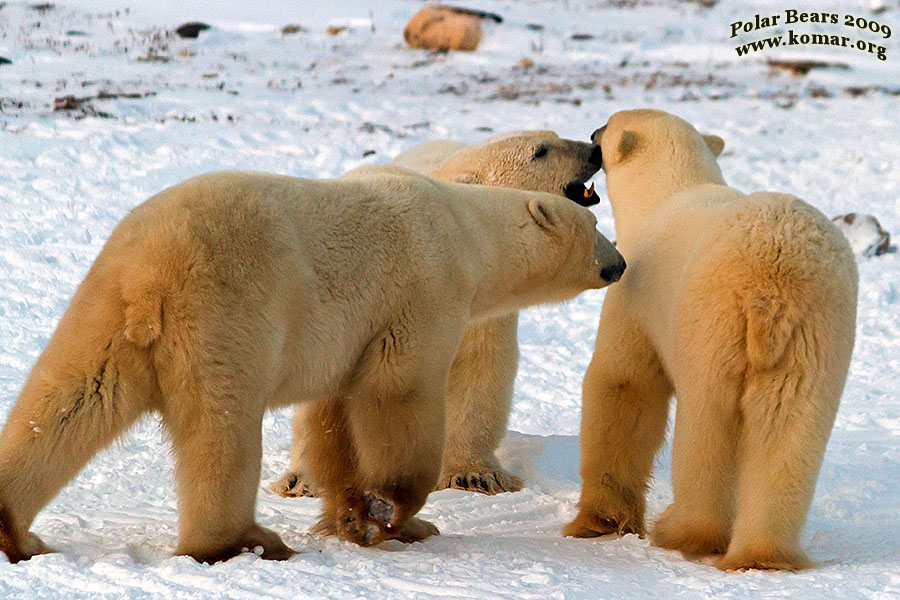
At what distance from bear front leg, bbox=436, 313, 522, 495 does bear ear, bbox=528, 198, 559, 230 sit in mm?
975

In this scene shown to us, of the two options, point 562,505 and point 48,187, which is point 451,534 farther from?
point 48,187

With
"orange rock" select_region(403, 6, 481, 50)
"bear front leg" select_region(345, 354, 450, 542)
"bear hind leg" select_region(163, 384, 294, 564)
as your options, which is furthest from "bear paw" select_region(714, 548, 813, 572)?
"orange rock" select_region(403, 6, 481, 50)

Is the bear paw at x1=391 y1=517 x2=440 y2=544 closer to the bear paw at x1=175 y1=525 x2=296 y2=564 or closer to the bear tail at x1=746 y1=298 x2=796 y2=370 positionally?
the bear paw at x1=175 y1=525 x2=296 y2=564

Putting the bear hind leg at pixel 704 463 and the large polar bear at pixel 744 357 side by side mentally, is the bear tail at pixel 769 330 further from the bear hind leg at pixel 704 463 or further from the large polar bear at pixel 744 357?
the bear hind leg at pixel 704 463

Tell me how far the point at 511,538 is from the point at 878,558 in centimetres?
135

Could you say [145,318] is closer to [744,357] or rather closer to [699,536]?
[744,357]

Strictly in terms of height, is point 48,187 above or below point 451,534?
above

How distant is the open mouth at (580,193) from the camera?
19.2ft

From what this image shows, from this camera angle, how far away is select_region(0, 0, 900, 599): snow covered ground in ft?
11.6

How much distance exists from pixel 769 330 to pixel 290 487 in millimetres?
2678

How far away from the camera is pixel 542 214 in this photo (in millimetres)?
4648

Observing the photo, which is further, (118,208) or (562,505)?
(118,208)

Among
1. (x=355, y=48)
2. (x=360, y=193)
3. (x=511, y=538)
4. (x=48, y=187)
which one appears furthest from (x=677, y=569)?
(x=355, y=48)

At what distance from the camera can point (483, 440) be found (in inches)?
220
